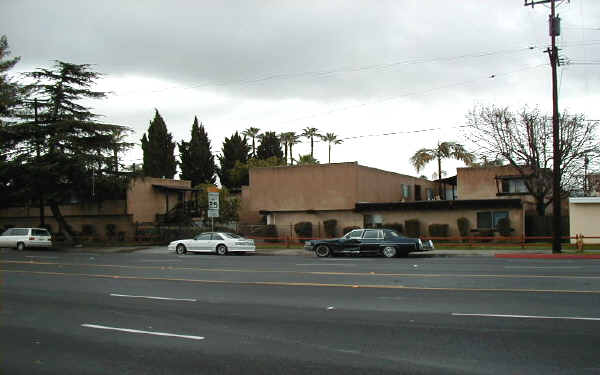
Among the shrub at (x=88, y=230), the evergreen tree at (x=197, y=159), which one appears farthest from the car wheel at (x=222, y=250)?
the evergreen tree at (x=197, y=159)

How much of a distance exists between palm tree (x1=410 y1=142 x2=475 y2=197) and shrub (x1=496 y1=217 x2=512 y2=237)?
18.8 metres

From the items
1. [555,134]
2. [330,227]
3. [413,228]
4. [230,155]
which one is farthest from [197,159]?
[555,134]

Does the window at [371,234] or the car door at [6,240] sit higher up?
the window at [371,234]

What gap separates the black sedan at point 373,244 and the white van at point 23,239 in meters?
20.1

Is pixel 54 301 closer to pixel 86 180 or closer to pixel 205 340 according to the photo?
pixel 205 340

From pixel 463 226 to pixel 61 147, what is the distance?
2892 cm

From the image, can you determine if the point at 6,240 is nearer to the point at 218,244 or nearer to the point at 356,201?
the point at 218,244

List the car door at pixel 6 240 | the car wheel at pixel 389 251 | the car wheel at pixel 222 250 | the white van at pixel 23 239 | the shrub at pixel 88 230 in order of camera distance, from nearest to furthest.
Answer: the car wheel at pixel 389 251 < the car wheel at pixel 222 250 < the white van at pixel 23 239 < the car door at pixel 6 240 < the shrub at pixel 88 230

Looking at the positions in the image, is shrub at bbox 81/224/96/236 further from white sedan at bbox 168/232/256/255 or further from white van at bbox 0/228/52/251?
white sedan at bbox 168/232/256/255

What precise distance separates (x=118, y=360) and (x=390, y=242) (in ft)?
69.4

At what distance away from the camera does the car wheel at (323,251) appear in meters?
29.4

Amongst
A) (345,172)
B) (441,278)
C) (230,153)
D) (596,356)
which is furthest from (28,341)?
(230,153)

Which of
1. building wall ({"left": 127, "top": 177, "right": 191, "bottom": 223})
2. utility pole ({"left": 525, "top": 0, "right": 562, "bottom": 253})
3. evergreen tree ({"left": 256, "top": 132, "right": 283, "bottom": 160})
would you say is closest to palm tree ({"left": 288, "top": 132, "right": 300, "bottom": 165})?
evergreen tree ({"left": 256, "top": 132, "right": 283, "bottom": 160})

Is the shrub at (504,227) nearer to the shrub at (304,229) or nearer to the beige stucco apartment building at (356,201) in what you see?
the beige stucco apartment building at (356,201)
